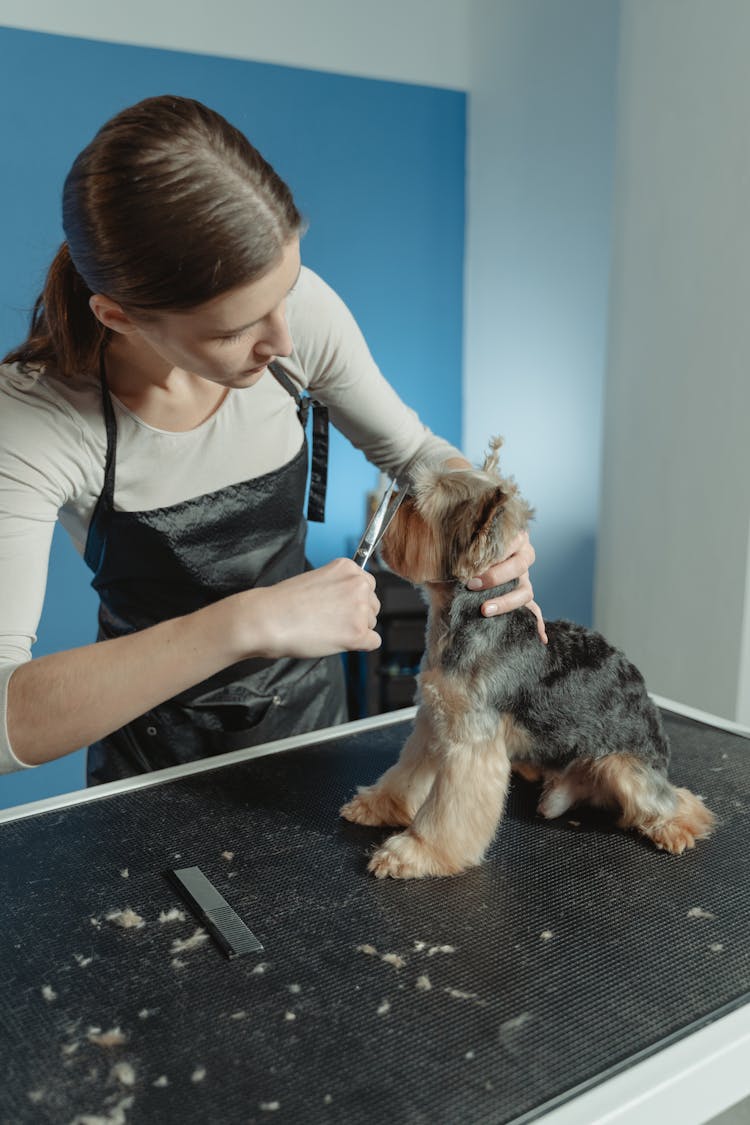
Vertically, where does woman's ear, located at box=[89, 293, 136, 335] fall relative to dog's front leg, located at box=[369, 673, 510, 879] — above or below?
above

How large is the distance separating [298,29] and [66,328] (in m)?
2.87

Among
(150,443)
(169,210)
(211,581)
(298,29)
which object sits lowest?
(211,581)

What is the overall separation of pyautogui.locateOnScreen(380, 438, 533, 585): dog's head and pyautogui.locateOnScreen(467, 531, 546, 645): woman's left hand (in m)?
0.02

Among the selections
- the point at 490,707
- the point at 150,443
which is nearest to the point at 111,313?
the point at 150,443

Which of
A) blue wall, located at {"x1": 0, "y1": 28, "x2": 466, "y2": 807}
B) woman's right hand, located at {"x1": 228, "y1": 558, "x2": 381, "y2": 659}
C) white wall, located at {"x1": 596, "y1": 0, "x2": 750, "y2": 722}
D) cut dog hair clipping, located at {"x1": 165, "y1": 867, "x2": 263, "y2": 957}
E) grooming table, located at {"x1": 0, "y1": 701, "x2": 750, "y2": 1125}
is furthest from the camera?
blue wall, located at {"x1": 0, "y1": 28, "x2": 466, "y2": 807}

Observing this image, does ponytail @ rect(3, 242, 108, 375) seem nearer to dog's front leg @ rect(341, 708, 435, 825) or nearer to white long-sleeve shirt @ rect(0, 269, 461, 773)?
white long-sleeve shirt @ rect(0, 269, 461, 773)

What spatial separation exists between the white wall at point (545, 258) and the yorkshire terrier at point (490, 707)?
272cm

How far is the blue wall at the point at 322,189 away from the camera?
3.31 metres

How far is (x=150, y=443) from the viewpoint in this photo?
1575mm

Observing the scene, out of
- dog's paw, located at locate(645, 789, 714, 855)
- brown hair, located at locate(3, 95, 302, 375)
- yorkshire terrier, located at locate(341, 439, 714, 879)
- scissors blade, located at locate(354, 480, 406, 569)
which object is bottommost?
dog's paw, located at locate(645, 789, 714, 855)

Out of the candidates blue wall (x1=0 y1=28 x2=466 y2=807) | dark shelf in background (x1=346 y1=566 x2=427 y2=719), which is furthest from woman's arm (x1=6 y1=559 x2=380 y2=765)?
dark shelf in background (x1=346 y1=566 x2=427 y2=719)

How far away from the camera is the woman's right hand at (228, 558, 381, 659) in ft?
4.13

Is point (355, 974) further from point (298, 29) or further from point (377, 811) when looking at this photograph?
point (298, 29)

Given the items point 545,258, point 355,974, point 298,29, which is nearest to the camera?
point 355,974
